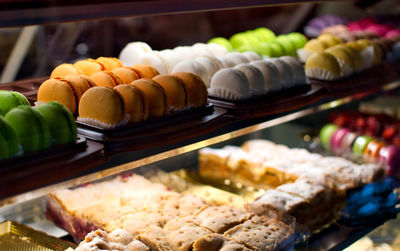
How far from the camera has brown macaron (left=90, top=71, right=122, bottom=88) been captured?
144 centimetres

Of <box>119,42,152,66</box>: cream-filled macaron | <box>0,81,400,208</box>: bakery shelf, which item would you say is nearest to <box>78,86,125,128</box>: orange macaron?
→ <box>0,81,400,208</box>: bakery shelf

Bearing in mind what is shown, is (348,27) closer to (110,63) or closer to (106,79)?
(110,63)

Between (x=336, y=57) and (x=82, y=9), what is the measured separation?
1.20 m

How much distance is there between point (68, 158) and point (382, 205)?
161 cm

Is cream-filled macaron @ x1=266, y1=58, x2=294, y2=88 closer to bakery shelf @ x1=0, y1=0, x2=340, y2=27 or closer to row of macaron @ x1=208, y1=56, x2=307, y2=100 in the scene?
row of macaron @ x1=208, y1=56, x2=307, y2=100

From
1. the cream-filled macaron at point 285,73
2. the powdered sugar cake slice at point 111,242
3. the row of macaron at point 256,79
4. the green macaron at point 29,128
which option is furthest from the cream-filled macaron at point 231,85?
the green macaron at point 29,128

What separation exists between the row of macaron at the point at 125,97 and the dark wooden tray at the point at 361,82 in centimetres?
64

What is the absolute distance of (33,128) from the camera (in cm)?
107

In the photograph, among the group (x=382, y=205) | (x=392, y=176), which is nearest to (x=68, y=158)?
(x=382, y=205)

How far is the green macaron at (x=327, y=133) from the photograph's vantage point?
2895 mm

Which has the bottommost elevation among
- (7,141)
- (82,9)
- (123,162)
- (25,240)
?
(25,240)

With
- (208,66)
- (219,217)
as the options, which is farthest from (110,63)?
(219,217)

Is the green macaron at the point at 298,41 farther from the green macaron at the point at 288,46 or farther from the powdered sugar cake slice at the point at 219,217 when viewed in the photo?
the powdered sugar cake slice at the point at 219,217

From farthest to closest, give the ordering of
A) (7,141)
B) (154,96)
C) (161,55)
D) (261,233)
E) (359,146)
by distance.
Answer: (359,146) → (161,55) → (261,233) → (154,96) → (7,141)
